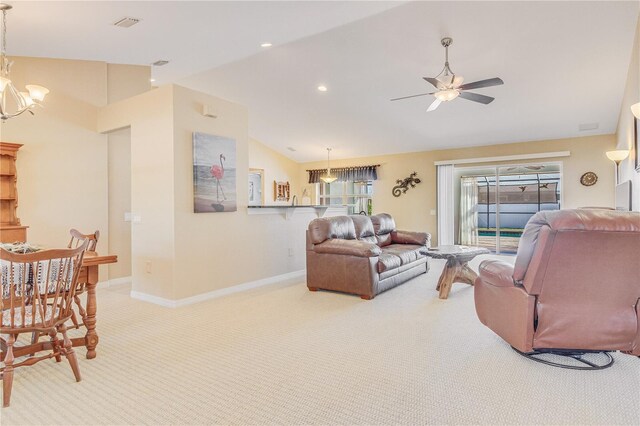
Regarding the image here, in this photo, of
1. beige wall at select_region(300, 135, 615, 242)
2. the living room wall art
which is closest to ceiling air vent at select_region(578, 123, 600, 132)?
beige wall at select_region(300, 135, 615, 242)

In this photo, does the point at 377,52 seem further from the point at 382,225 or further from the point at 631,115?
the point at 631,115

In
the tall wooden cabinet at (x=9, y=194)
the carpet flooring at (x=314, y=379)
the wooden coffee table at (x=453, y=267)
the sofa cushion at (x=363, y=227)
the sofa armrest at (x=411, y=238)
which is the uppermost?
the tall wooden cabinet at (x=9, y=194)

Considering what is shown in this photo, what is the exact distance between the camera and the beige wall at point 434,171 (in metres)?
6.94

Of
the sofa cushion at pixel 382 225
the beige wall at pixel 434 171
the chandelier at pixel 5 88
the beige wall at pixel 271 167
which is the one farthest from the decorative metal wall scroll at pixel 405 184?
the chandelier at pixel 5 88

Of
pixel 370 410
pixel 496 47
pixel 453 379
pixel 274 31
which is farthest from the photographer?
pixel 496 47

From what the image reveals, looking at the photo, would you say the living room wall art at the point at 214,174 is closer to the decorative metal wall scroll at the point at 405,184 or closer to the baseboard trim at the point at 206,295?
the baseboard trim at the point at 206,295

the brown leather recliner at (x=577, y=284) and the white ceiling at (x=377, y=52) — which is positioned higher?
the white ceiling at (x=377, y=52)

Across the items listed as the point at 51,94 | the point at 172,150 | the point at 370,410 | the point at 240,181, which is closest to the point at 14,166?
the point at 51,94

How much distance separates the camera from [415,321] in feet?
11.8

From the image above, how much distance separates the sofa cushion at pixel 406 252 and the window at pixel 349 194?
400cm

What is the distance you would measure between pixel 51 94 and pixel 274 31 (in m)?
3.30

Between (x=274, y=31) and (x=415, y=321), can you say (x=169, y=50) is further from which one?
(x=415, y=321)

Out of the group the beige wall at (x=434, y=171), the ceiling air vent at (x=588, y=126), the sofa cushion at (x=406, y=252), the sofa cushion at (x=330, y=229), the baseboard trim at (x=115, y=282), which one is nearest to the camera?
the sofa cushion at (x=330, y=229)

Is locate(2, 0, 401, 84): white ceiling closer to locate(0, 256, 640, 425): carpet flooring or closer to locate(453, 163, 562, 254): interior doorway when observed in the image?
locate(0, 256, 640, 425): carpet flooring
